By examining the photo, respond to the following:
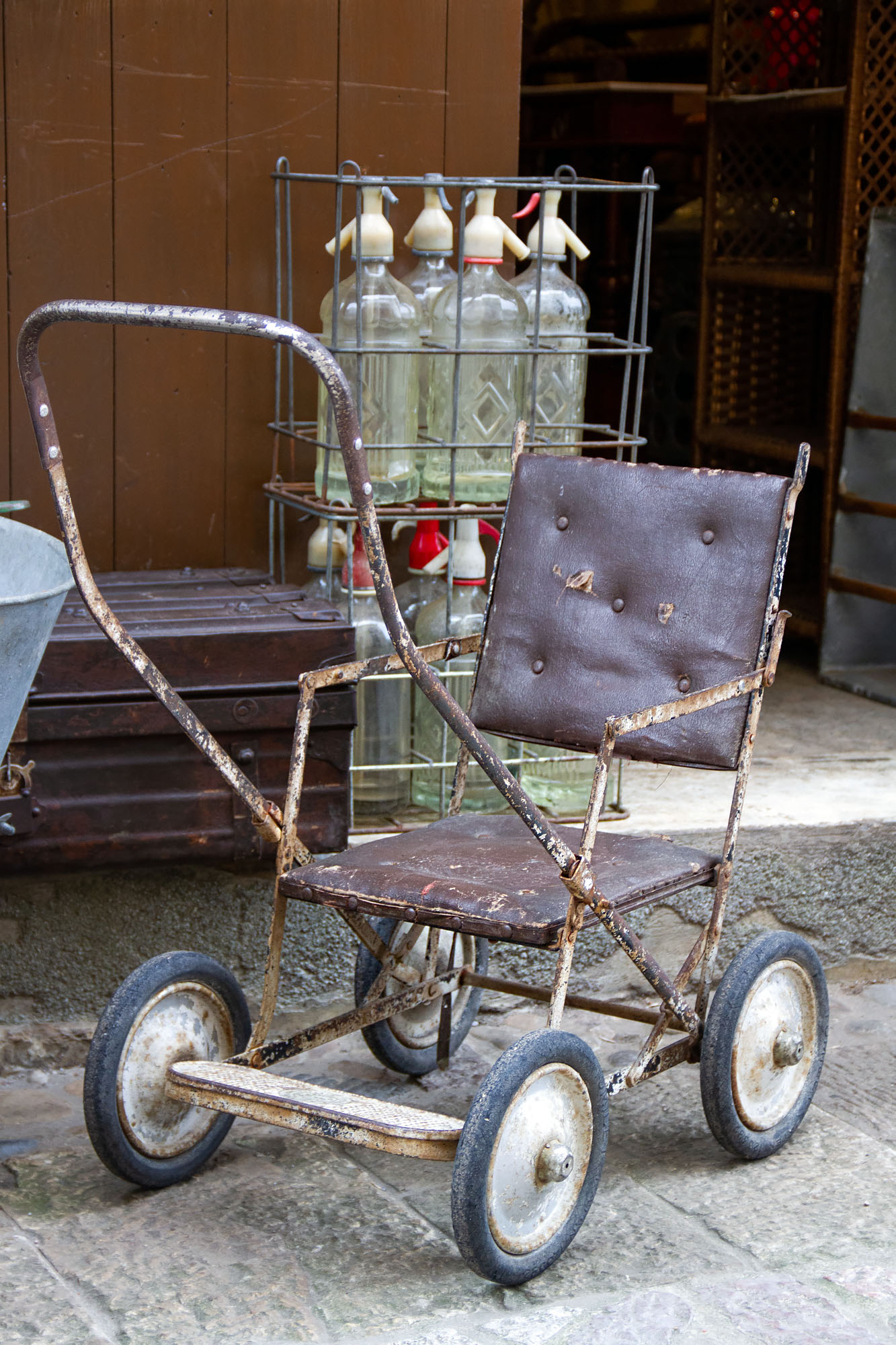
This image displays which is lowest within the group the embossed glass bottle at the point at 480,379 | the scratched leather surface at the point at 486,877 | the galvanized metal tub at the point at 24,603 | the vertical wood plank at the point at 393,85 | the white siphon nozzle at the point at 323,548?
the scratched leather surface at the point at 486,877

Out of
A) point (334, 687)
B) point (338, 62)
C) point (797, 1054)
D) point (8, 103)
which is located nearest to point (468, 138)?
point (338, 62)

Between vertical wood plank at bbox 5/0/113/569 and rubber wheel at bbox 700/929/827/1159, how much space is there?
1556 millimetres

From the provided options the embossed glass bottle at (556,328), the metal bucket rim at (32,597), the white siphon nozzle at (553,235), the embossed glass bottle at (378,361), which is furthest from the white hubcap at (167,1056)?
the white siphon nozzle at (553,235)

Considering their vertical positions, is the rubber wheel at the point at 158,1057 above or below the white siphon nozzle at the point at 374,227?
below

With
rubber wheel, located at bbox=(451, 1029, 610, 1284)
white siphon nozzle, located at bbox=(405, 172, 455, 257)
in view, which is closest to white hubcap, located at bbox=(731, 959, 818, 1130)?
rubber wheel, located at bbox=(451, 1029, 610, 1284)

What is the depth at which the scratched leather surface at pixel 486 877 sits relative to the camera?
2.18 meters

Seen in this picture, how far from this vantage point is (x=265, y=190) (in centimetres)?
321

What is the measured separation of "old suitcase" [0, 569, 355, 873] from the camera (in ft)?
8.63

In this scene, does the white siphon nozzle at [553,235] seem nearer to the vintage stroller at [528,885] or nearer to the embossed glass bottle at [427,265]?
the embossed glass bottle at [427,265]

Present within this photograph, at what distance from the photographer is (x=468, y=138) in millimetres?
3332

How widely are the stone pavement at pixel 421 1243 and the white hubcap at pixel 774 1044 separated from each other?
10 cm

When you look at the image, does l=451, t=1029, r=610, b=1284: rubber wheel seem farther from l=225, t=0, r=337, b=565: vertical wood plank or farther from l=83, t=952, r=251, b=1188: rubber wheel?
l=225, t=0, r=337, b=565: vertical wood plank

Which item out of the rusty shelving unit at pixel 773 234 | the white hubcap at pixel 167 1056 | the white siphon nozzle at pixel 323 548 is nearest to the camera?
the white hubcap at pixel 167 1056

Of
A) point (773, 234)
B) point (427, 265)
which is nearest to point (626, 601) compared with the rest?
point (427, 265)
